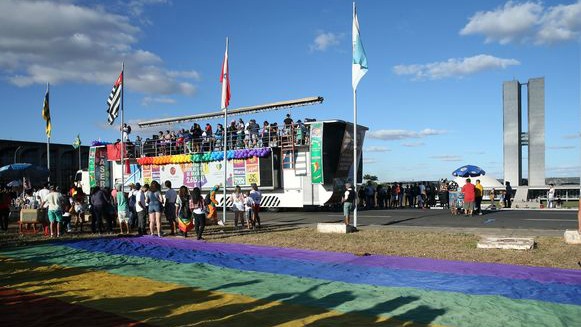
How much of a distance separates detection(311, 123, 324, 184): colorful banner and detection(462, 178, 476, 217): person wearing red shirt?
21.6 ft

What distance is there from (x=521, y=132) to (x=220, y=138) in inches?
1072

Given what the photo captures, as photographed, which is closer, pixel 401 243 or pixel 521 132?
pixel 401 243

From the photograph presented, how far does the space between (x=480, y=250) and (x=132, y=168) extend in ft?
81.3

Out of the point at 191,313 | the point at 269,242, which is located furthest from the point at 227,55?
the point at 191,313

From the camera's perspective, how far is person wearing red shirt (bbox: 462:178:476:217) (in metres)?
19.8

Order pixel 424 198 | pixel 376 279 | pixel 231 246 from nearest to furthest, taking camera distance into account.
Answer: pixel 376 279 < pixel 231 246 < pixel 424 198

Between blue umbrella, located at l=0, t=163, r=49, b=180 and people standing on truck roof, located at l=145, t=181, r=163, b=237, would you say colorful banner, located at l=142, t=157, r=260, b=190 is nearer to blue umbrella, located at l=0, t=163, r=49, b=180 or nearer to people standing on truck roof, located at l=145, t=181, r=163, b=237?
blue umbrella, located at l=0, t=163, r=49, b=180

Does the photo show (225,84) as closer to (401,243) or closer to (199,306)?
(401,243)

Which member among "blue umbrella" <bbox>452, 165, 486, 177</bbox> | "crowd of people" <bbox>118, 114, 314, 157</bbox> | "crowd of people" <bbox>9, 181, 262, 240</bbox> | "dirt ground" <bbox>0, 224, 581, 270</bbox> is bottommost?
"dirt ground" <bbox>0, 224, 581, 270</bbox>

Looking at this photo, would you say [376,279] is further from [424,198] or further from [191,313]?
[424,198]

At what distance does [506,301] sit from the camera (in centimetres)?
634

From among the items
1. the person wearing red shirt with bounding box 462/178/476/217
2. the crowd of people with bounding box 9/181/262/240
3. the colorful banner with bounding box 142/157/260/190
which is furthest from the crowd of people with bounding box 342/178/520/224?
the crowd of people with bounding box 9/181/262/240

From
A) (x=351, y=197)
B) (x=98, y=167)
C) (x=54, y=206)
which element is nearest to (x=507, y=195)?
(x=351, y=197)

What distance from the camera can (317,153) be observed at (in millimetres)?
22547
